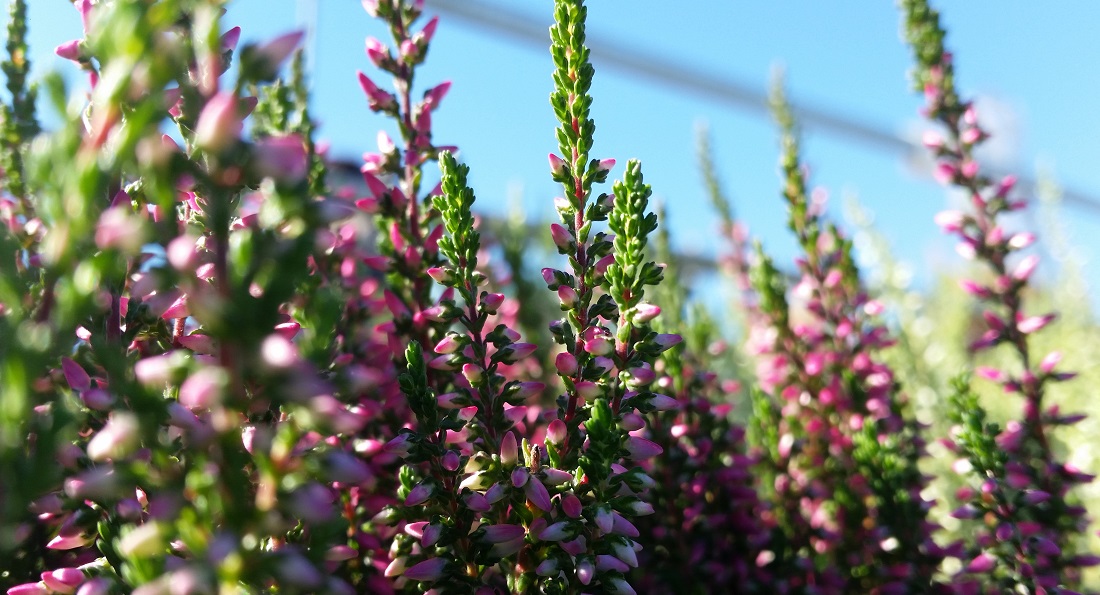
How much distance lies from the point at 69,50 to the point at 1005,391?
993mm

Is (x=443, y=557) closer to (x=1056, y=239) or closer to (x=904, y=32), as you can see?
(x=904, y=32)

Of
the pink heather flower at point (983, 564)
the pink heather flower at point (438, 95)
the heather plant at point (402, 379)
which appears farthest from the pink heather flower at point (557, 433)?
the pink heather flower at point (983, 564)

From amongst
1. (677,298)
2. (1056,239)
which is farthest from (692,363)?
(1056,239)

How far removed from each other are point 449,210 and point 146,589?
1.08 ft

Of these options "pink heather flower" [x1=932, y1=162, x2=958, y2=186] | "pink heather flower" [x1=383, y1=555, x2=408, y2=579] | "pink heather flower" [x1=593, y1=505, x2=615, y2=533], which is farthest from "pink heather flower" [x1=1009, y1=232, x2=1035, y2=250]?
"pink heather flower" [x1=383, y1=555, x2=408, y2=579]

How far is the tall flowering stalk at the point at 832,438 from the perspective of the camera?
0.78 m

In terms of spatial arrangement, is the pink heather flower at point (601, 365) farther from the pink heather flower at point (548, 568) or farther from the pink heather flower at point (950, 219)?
the pink heather flower at point (950, 219)

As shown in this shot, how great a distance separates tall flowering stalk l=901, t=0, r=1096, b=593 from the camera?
2.25 ft

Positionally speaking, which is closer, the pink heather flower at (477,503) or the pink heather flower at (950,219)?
the pink heather flower at (477,503)

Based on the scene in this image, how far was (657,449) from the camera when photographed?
0.51 meters

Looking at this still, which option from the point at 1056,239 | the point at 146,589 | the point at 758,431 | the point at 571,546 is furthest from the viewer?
the point at 1056,239

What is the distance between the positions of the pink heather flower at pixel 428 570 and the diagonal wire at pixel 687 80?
1.51 meters

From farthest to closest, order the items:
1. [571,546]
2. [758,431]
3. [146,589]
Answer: [758,431] → [571,546] → [146,589]

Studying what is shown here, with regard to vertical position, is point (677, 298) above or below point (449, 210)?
above
